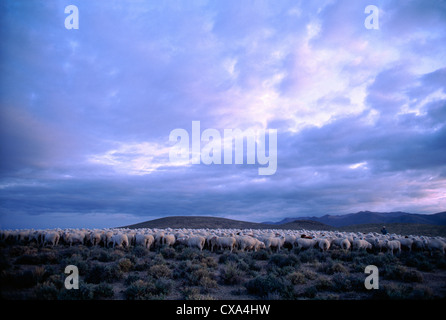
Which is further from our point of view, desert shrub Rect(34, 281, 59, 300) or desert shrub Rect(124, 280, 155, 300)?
desert shrub Rect(124, 280, 155, 300)

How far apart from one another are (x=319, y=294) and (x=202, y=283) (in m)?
4.39

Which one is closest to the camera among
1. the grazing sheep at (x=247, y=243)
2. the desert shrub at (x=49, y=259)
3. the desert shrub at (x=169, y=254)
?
the desert shrub at (x=49, y=259)

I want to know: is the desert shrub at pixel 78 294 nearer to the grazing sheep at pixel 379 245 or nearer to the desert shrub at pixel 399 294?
the desert shrub at pixel 399 294

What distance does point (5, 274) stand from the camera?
9250mm

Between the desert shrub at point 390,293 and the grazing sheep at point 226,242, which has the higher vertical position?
the desert shrub at point 390,293

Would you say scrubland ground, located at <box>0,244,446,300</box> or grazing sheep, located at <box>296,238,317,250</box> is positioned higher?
scrubland ground, located at <box>0,244,446,300</box>

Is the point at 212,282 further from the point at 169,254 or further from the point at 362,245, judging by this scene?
the point at 362,245

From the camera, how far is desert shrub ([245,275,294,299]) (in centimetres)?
842

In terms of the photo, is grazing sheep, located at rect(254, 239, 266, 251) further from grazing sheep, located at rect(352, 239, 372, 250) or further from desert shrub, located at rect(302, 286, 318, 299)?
desert shrub, located at rect(302, 286, 318, 299)

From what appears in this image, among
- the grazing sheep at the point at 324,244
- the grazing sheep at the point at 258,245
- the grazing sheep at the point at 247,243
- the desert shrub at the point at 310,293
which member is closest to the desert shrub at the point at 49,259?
the grazing sheep at the point at 247,243

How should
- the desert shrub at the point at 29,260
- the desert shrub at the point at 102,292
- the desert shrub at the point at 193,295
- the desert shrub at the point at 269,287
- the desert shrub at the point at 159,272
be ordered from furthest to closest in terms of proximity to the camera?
the desert shrub at the point at 29,260
the desert shrub at the point at 159,272
the desert shrub at the point at 269,287
the desert shrub at the point at 102,292
the desert shrub at the point at 193,295

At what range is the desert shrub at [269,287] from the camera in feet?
27.6

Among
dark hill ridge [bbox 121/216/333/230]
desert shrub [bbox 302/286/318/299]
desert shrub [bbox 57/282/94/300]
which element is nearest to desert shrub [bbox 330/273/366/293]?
desert shrub [bbox 302/286/318/299]
